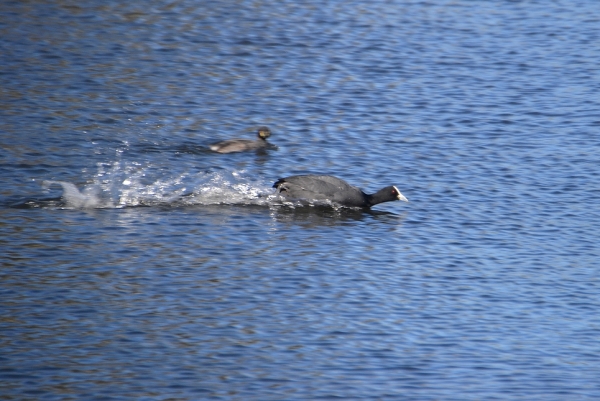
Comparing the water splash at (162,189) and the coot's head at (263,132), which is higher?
the coot's head at (263,132)

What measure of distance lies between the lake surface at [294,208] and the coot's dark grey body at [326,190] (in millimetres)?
258

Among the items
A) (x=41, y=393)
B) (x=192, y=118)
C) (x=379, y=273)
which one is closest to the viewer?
(x=41, y=393)

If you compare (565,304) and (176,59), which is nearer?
(565,304)

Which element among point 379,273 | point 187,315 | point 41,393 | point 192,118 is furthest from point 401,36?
point 41,393

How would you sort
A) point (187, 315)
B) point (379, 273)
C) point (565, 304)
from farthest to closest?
point (379, 273) < point (565, 304) < point (187, 315)

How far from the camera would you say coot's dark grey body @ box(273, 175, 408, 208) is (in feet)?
45.4

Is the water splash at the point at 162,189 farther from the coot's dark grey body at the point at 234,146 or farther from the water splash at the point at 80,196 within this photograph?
the coot's dark grey body at the point at 234,146

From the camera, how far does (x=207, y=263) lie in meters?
12.0

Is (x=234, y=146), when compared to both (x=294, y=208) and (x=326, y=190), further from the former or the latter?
(x=326, y=190)

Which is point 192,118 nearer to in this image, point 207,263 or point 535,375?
point 207,263

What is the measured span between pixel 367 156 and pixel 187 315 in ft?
21.7

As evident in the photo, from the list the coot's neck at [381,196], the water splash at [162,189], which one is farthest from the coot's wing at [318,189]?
the water splash at [162,189]

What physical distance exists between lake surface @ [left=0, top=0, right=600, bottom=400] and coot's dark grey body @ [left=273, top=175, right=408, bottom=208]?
0.85 feet

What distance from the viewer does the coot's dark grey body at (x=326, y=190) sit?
1384 cm
